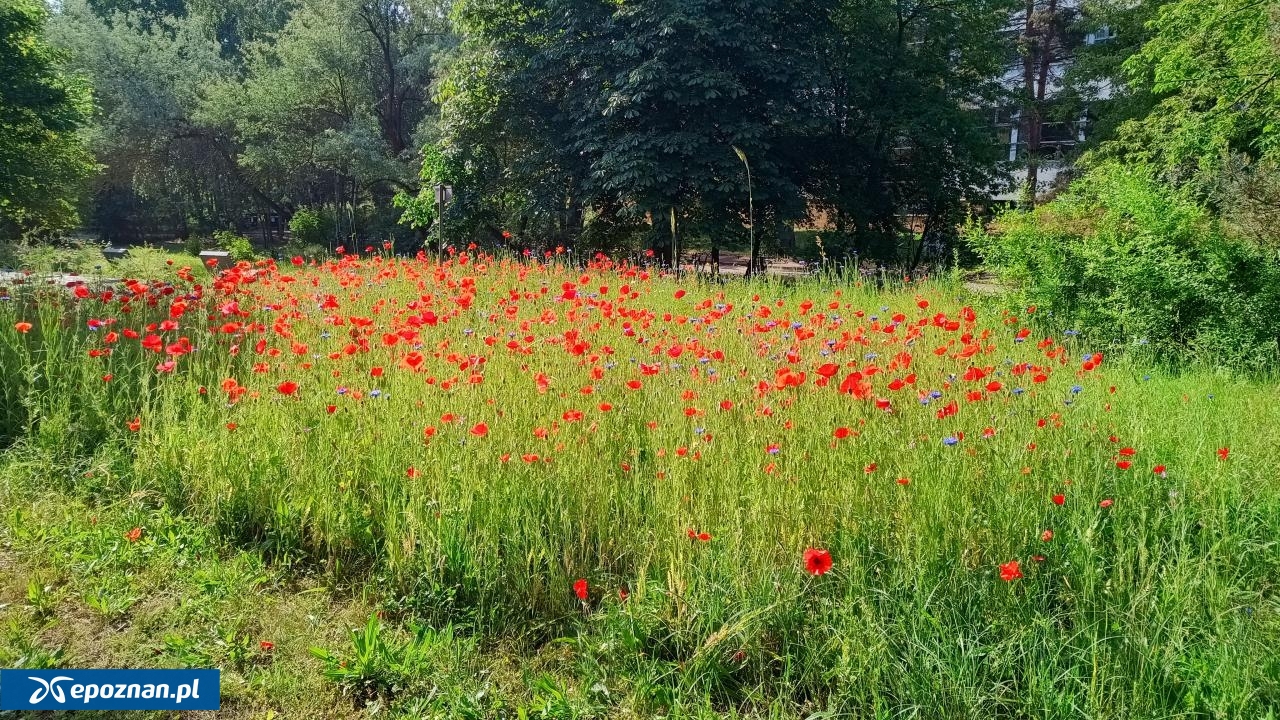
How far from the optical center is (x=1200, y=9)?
11781mm

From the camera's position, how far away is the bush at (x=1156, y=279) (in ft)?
17.3

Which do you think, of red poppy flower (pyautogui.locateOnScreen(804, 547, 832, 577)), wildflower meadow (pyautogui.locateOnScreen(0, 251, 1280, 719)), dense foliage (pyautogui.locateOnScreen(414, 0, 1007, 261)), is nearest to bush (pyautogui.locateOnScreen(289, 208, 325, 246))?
dense foliage (pyautogui.locateOnScreen(414, 0, 1007, 261))

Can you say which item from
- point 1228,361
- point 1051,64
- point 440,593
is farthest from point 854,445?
point 1051,64

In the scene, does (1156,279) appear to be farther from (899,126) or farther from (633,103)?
(899,126)

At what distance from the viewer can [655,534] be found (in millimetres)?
2477

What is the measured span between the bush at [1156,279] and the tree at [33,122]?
16.6 metres

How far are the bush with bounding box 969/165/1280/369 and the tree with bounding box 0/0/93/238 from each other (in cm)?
1660

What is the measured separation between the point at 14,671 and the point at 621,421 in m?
2.10

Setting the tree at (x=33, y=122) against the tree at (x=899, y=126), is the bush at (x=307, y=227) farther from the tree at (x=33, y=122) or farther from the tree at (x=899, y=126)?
the tree at (x=899, y=126)

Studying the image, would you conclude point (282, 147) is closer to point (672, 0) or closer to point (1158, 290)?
point (672, 0)

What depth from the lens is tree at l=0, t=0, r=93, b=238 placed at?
13.8 metres

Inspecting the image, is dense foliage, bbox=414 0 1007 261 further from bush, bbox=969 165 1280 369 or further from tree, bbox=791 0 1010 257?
bush, bbox=969 165 1280 369

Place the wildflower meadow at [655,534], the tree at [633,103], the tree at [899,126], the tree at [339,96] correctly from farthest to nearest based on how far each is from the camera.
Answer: the tree at [339,96]
the tree at [899,126]
the tree at [633,103]
the wildflower meadow at [655,534]

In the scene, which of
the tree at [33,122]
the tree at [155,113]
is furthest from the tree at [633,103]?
the tree at [155,113]
